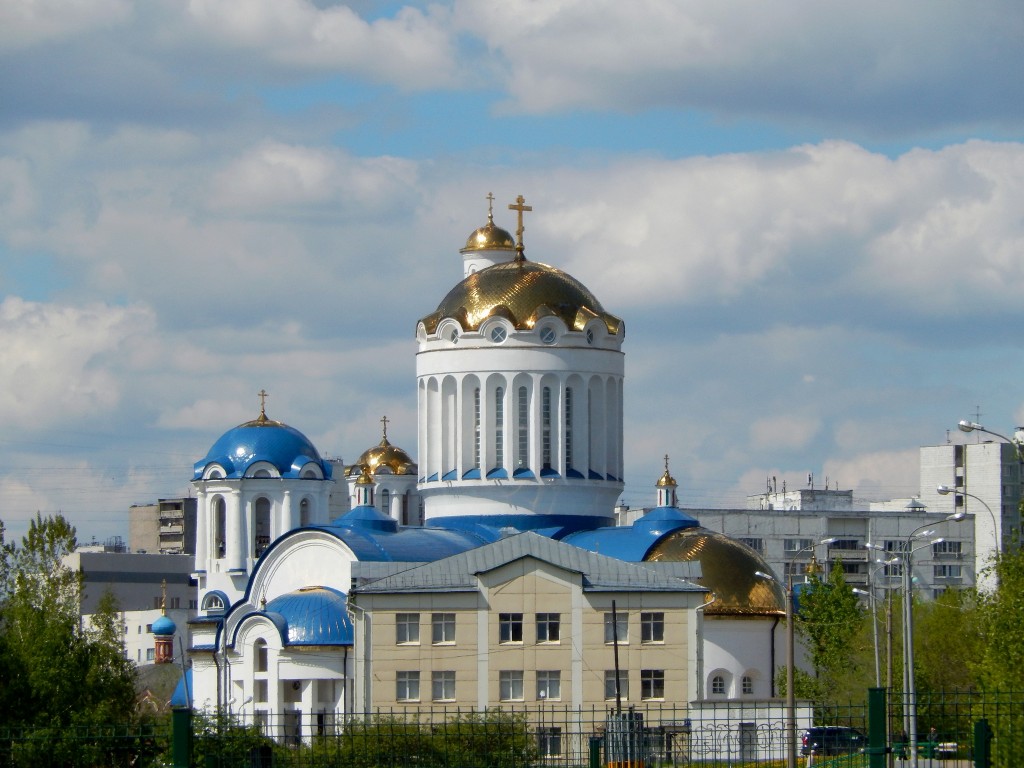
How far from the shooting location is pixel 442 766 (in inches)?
1048

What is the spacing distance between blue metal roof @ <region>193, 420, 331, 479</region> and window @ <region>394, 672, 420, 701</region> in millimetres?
18871

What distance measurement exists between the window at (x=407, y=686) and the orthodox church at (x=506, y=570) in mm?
43

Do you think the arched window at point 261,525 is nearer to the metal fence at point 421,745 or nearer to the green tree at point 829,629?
the green tree at point 829,629

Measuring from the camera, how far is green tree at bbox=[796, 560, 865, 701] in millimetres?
53250

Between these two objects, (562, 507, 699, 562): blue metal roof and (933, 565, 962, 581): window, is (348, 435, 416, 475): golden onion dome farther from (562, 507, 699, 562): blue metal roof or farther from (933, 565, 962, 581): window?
(933, 565, 962, 581): window

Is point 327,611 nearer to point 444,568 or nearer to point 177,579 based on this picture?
point 444,568

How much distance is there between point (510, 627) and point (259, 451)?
63.2 feet

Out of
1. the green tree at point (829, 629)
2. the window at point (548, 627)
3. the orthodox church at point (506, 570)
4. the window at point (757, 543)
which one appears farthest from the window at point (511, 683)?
the window at point (757, 543)

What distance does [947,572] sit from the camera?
90562mm

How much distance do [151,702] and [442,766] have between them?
3291 centimetres

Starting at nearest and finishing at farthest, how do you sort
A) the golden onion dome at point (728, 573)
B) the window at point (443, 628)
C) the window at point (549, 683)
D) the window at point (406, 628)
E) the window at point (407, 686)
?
the window at point (407, 686) < the window at point (406, 628) < the window at point (443, 628) < the window at point (549, 683) < the golden onion dome at point (728, 573)

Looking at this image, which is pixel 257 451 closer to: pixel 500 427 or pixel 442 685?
pixel 500 427

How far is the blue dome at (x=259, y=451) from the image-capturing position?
6028 centimetres

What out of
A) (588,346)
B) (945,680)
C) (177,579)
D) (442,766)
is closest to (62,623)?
(442,766)
